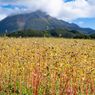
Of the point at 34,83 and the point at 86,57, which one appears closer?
the point at 34,83

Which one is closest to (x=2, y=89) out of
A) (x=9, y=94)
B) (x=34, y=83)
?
(x=9, y=94)

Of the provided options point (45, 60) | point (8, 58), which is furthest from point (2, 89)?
point (45, 60)

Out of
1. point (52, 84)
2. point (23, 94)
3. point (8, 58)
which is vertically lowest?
point (23, 94)

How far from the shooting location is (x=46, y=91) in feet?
9.99

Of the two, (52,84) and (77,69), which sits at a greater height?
(77,69)

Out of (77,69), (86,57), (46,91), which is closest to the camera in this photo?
(46,91)

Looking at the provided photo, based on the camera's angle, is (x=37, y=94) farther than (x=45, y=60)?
No

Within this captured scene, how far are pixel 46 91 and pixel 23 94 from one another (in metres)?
0.60

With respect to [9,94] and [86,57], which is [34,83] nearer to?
[9,94]

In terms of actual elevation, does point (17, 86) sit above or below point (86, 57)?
below

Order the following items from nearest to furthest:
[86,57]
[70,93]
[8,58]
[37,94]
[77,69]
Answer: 1. [70,93]
2. [37,94]
3. [77,69]
4. [8,58]
5. [86,57]

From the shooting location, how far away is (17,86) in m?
3.18

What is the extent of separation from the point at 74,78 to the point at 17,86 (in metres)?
1.65

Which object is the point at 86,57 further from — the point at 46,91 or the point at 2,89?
the point at 2,89
